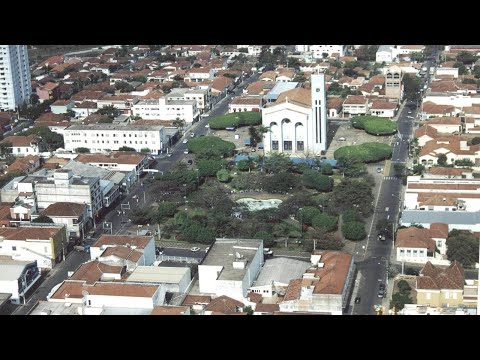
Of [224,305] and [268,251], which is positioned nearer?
[224,305]

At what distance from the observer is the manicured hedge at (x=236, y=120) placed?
36.4 ft

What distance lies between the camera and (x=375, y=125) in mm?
10516

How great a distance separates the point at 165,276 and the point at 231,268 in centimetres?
52

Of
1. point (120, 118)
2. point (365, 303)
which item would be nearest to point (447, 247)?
point (365, 303)

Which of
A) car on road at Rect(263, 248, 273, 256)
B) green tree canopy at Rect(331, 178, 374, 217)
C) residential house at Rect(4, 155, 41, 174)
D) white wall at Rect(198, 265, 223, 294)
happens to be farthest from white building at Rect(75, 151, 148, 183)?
white wall at Rect(198, 265, 223, 294)

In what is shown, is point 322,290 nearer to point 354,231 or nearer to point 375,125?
point 354,231

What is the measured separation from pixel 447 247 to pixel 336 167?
2.80m

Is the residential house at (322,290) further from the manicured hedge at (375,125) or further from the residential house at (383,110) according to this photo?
the residential house at (383,110)

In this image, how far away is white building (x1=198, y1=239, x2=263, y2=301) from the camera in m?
5.89

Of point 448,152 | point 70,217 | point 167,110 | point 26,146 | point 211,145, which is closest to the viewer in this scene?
point 70,217

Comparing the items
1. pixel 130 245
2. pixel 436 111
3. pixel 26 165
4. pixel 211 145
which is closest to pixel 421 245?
pixel 130 245

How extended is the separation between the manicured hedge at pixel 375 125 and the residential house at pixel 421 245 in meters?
3.75

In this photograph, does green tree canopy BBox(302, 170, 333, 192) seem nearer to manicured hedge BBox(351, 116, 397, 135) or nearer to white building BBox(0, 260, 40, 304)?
manicured hedge BBox(351, 116, 397, 135)

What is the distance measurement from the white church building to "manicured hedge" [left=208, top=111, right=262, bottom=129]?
→ 1.03m
